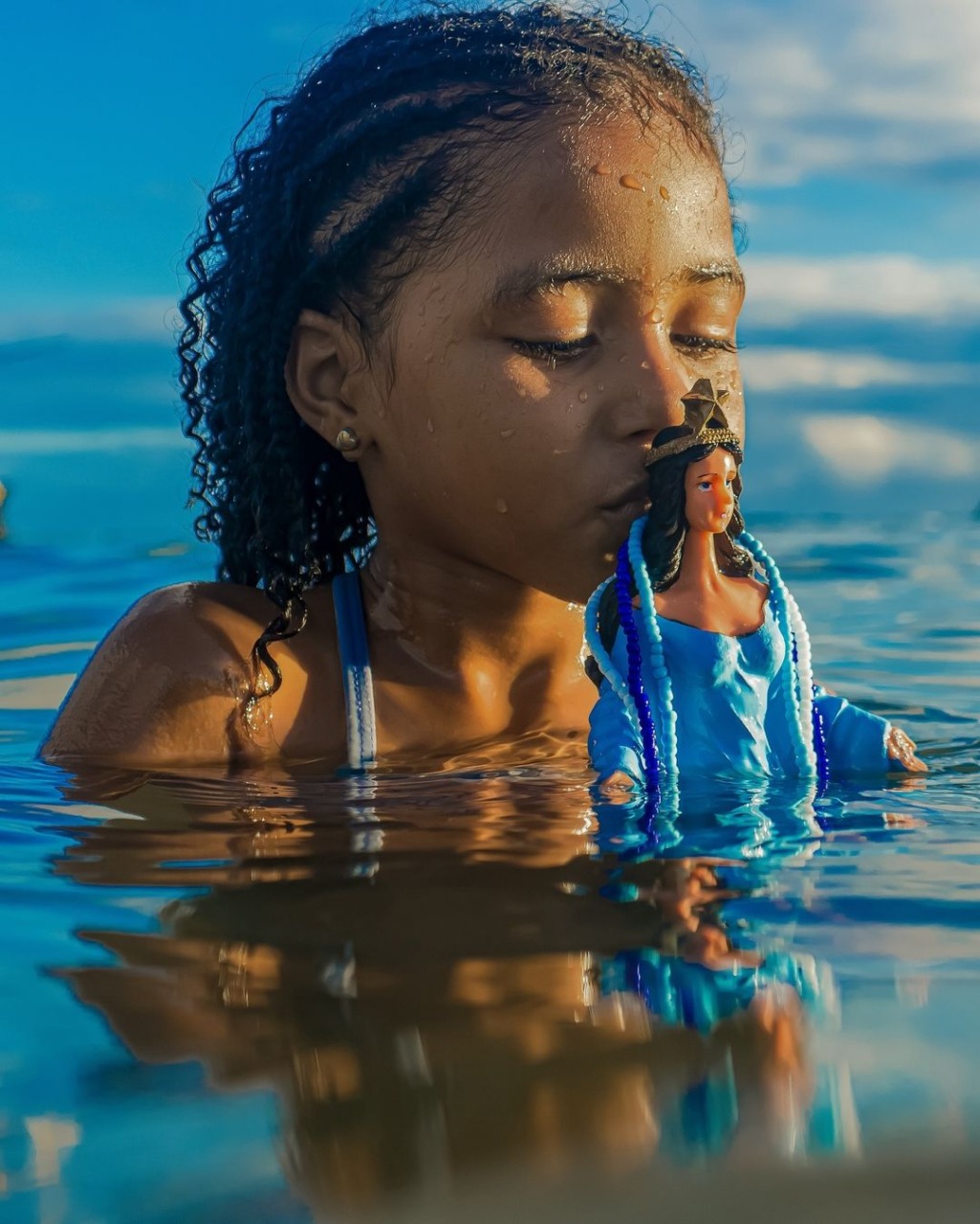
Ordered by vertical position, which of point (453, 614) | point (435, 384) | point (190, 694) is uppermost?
point (435, 384)

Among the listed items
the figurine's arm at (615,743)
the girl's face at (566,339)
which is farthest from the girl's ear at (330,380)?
the figurine's arm at (615,743)

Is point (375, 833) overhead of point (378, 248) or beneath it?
beneath

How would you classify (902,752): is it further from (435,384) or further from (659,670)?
(435,384)

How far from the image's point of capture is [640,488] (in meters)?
3.50

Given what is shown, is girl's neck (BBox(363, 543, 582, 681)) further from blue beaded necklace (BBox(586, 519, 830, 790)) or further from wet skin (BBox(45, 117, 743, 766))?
blue beaded necklace (BBox(586, 519, 830, 790))

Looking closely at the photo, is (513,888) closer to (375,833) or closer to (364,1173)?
(375,833)

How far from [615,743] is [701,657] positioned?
0.84ft

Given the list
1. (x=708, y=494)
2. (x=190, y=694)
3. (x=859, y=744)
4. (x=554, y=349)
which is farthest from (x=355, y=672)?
(x=859, y=744)

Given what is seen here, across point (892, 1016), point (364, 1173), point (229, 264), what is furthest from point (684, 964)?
point (229, 264)

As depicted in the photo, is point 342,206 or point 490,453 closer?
point 490,453

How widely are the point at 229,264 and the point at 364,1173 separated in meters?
3.57

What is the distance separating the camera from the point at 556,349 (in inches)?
142

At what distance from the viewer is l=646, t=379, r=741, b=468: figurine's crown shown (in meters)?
3.21

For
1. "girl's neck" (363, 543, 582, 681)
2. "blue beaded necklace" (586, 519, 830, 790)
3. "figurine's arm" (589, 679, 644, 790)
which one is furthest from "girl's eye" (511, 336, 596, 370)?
"figurine's arm" (589, 679, 644, 790)
